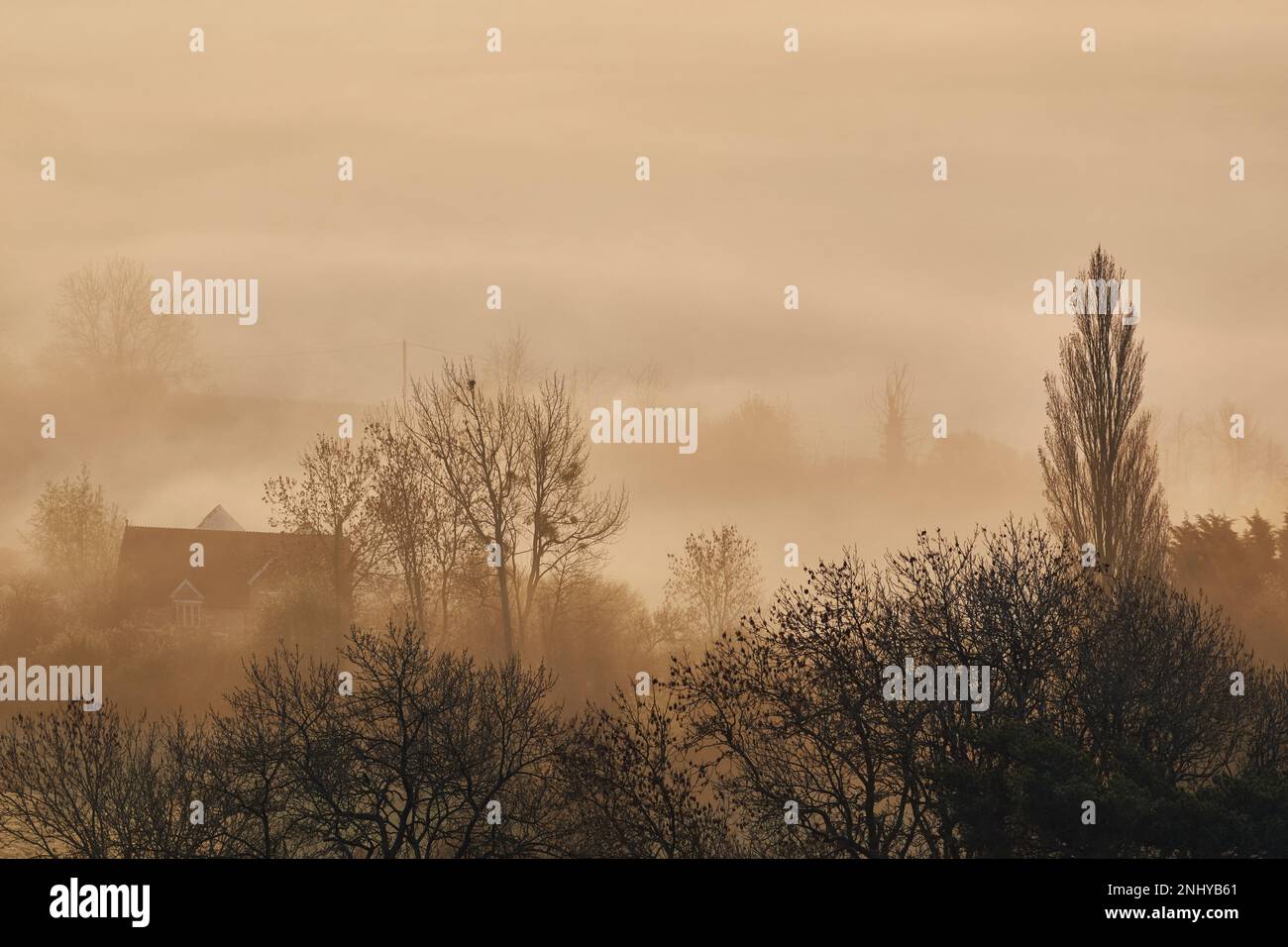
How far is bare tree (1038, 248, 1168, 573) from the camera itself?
50.1m

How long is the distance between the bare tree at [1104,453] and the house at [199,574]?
3630cm

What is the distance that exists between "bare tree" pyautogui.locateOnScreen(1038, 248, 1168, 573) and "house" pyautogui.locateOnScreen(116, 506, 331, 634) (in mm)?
36299

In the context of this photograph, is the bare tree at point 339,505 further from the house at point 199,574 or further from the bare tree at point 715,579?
the bare tree at point 715,579

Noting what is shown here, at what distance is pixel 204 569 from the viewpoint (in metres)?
75.5

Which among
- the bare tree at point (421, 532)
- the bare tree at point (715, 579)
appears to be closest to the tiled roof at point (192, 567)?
the bare tree at point (421, 532)

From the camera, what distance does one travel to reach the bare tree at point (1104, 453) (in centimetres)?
5012

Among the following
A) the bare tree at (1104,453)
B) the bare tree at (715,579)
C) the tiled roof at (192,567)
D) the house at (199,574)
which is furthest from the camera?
the bare tree at (715,579)

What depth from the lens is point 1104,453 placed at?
51.0 meters

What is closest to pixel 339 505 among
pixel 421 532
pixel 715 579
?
pixel 421 532

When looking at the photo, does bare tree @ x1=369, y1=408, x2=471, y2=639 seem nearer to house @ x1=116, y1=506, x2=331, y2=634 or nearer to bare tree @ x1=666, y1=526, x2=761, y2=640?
house @ x1=116, y1=506, x2=331, y2=634

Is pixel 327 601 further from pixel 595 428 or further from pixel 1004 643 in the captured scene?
pixel 1004 643
